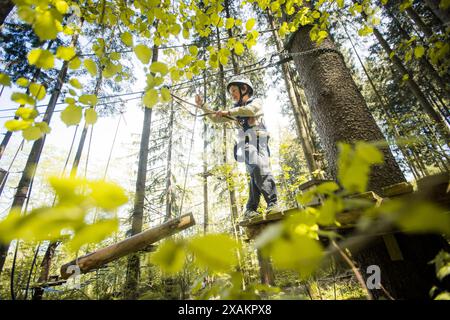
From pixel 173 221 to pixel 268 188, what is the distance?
1.34 meters

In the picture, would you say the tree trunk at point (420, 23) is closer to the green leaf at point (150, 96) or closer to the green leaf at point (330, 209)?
the green leaf at point (150, 96)

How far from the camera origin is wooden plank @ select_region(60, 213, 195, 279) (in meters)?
1.92

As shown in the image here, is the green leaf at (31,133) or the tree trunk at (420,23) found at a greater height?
the tree trunk at (420,23)

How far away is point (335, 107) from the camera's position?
2.46 metres

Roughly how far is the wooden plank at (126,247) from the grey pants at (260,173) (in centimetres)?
109

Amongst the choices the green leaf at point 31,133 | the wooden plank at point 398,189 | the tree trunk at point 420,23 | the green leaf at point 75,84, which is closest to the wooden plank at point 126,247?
the green leaf at point 31,133

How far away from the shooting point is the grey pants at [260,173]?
9.54ft

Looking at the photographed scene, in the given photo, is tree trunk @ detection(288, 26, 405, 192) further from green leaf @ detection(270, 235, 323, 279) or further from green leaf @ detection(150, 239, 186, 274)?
green leaf @ detection(150, 239, 186, 274)

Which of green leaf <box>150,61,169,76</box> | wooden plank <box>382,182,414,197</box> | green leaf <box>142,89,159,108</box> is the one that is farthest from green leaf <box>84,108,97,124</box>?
wooden plank <box>382,182,414,197</box>

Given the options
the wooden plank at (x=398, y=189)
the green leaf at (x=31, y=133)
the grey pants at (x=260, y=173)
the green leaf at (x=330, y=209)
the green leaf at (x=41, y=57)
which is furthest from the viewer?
the grey pants at (x=260, y=173)

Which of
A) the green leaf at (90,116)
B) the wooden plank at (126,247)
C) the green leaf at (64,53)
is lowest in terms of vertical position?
the wooden plank at (126,247)

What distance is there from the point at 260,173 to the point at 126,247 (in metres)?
1.81

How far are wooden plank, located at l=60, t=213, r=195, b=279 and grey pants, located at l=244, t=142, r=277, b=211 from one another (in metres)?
1.09
